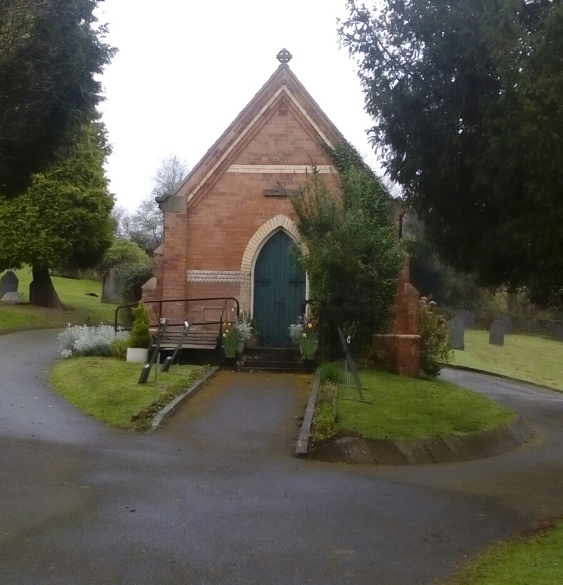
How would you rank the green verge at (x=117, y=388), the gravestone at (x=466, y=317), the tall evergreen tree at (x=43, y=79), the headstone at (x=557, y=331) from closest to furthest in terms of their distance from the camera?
the tall evergreen tree at (x=43, y=79), the green verge at (x=117, y=388), the gravestone at (x=466, y=317), the headstone at (x=557, y=331)

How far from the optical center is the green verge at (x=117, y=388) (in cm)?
1252

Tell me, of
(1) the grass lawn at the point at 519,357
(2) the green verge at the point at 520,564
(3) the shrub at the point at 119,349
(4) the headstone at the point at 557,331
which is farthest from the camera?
(4) the headstone at the point at 557,331

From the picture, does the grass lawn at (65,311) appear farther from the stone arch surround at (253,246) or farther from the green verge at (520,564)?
the green verge at (520,564)

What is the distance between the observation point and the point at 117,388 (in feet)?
46.6

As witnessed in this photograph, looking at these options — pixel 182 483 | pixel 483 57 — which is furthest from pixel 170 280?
pixel 182 483

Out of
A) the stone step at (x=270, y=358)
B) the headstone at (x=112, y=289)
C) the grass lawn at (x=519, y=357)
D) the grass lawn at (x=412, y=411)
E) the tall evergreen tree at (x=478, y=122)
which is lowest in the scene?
the grass lawn at (x=519, y=357)

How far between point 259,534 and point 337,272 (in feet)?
33.7

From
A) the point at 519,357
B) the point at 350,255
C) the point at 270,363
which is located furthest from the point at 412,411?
the point at 519,357

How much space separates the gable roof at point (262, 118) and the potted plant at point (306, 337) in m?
4.55

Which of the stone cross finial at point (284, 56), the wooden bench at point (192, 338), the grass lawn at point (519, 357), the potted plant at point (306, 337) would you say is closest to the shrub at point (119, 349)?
the wooden bench at point (192, 338)

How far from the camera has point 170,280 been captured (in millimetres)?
20891

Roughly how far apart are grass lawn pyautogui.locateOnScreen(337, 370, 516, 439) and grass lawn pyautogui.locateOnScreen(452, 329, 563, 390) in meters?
13.3

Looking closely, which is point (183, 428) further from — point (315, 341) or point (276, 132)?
point (276, 132)

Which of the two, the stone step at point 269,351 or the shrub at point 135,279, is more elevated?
the shrub at point 135,279
